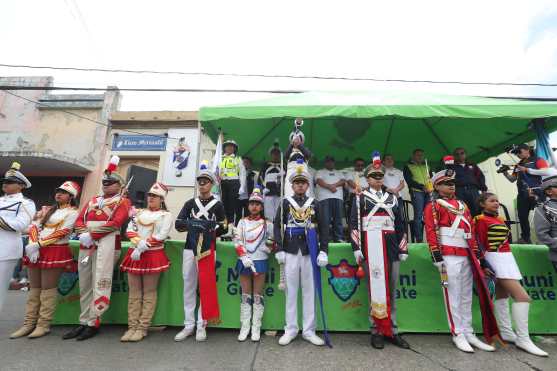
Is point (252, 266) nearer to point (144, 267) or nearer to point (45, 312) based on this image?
point (144, 267)

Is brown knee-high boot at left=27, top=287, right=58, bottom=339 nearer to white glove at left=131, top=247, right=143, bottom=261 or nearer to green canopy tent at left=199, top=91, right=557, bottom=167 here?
white glove at left=131, top=247, right=143, bottom=261

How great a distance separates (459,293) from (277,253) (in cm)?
219

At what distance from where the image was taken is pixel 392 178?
5914 mm

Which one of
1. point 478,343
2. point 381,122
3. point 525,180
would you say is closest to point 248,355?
point 478,343

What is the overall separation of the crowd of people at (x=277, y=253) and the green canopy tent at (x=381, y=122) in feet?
3.02

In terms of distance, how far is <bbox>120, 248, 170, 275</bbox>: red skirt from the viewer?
3.70 meters

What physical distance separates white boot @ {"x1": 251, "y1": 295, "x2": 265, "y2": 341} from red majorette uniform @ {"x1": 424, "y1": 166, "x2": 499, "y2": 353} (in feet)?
7.16

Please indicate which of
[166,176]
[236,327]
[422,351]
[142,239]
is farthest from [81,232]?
[166,176]

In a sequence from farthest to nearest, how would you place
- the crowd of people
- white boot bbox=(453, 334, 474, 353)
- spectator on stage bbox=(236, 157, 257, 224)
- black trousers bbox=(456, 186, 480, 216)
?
spectator on stage bbox=(236, 157, 257, 224), black trousers bbox=(456, 186, 480, 216), the crowd of people, white boot bbox=(453, 334, 474, 353)

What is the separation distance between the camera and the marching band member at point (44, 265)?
378cm

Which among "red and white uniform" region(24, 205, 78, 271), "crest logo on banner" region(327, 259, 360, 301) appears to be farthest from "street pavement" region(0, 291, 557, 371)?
"red and white uniform" region(24, 205, 78, 271)

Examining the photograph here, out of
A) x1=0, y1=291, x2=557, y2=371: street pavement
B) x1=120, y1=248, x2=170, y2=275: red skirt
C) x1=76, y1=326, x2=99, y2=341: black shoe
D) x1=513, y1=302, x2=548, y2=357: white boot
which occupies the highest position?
x1=120, y1=248, x2=170, y2=275: red skirt

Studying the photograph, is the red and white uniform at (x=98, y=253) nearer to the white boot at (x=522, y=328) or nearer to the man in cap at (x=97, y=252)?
the man in cap at (x=97, y=252)

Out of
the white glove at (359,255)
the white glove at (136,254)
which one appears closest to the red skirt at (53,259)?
the white glove at (136,254)
